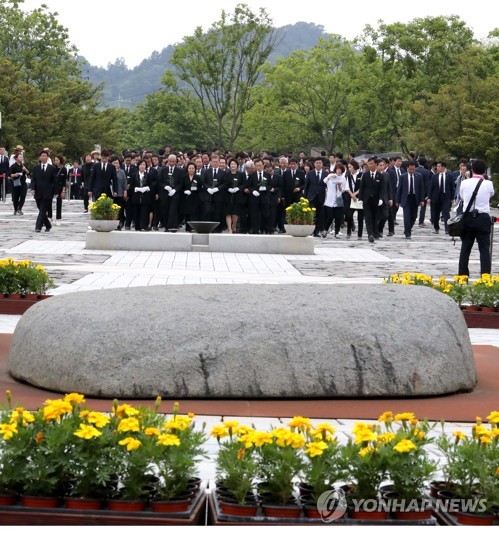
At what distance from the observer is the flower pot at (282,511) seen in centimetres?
526

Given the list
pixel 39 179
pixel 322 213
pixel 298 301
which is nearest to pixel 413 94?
pixel 322 213

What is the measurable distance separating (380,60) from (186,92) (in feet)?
49.3

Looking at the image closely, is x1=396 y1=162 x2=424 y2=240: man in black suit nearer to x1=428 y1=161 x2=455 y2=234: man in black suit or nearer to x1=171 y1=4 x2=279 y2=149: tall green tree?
x1=428 y1=161 x2=455 y2=234: man in black suit

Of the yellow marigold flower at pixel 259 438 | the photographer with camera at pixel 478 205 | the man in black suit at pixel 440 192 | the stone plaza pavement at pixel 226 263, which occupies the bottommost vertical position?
the stone plaza pavement at pixel 226 263

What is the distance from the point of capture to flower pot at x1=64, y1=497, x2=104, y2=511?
530 centimetres

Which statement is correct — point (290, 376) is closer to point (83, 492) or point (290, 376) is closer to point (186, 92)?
point (83, 492)

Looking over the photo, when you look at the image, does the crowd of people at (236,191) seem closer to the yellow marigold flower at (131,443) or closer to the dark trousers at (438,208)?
the dark trousers at (438,208)

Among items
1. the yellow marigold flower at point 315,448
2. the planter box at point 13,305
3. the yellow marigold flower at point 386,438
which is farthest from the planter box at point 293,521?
the planter box at point 13,305

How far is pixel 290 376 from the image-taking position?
8.63m

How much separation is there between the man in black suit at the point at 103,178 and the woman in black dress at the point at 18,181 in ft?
16.4

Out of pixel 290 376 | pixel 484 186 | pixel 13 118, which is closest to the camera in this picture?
pixel 290 376

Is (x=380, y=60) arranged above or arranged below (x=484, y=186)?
above

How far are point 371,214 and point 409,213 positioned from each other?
99.5 inches

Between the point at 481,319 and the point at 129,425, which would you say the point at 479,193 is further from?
the point at 129,425
